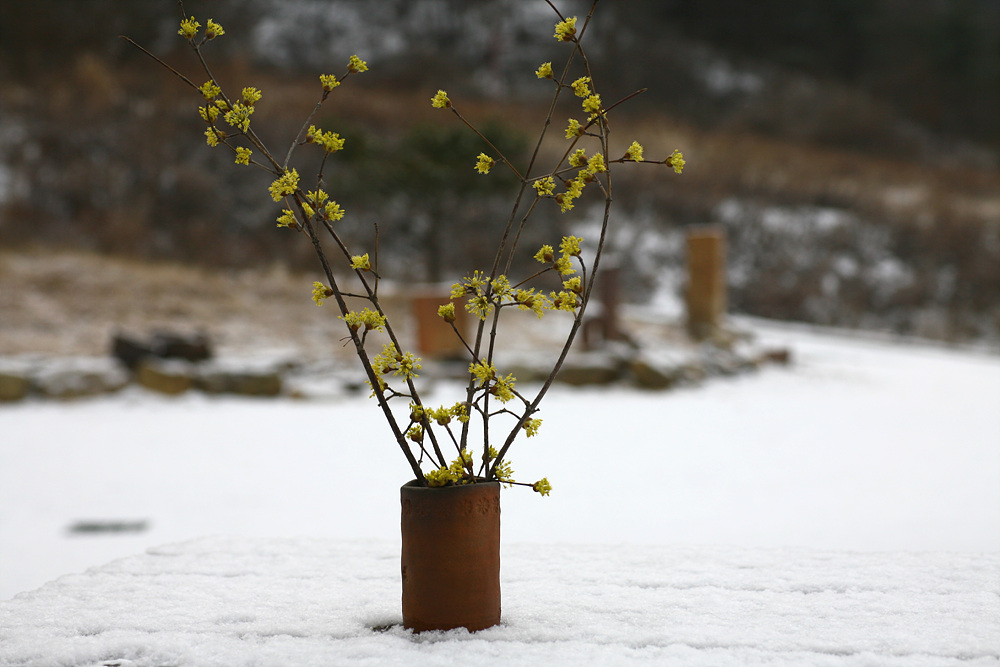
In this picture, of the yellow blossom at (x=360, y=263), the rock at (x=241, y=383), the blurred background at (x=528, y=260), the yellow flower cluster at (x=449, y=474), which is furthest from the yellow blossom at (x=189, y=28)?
the rock at (x=241, y=383)

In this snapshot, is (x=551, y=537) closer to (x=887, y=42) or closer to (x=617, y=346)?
(x=617, y=346)

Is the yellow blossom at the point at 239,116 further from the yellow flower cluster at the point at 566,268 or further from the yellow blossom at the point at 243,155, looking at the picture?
the yellow flower cluster at the point at 566,268

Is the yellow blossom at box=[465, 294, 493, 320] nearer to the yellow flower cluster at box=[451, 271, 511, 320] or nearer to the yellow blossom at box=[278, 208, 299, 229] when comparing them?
the yellow flower cluster at box=[451, 271, 511, 320]

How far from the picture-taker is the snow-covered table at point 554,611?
1.52m

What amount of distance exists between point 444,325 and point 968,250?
32.7ft

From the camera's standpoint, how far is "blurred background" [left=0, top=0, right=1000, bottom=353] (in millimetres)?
9219

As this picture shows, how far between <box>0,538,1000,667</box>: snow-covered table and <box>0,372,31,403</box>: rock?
3.59m

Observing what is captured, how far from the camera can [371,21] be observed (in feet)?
65.5

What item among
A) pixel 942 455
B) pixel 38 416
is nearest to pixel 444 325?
pixel 38 416

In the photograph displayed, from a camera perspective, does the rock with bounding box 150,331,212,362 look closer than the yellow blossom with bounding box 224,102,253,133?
No

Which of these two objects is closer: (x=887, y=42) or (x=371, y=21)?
(x=371, y=21)

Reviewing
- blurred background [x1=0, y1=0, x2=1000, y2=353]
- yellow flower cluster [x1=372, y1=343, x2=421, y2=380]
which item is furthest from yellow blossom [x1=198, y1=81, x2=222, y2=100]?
blurred background [x1=0, y1=0, x2=1000, y2=353]

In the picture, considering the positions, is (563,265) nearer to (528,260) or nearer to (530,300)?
(530,300)

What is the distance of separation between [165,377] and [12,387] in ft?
2.95
